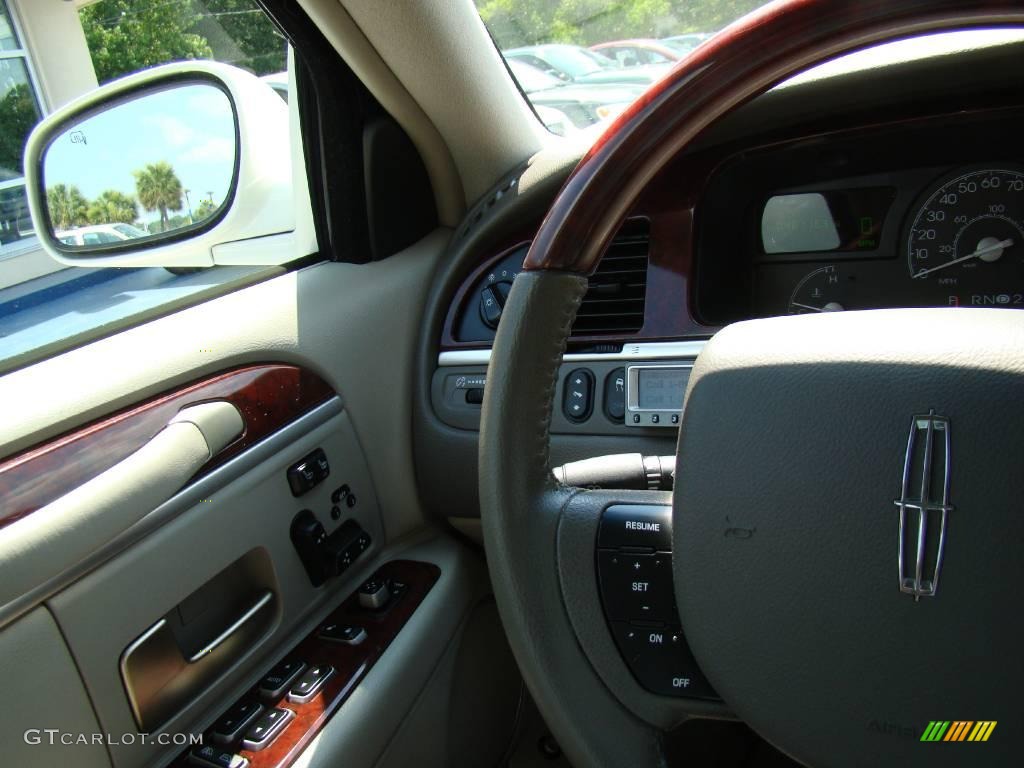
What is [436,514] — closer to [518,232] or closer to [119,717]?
[518,232]

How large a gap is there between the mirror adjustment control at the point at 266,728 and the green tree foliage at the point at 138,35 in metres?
1.15

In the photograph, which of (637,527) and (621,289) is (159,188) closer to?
(621,289)

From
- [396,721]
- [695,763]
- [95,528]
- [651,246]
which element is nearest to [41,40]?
[95,528]

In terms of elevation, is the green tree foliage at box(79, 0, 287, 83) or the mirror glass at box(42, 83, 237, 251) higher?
the green tree foliage at box(79, 0, 287, 83)

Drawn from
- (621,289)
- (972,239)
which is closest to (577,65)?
(621,289)

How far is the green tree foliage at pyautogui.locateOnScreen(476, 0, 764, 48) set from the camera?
158 centimetres

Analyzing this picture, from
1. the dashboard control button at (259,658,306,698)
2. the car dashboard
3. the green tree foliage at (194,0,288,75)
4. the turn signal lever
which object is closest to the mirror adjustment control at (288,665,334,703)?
the dashboard control button at (259,658,306,698)

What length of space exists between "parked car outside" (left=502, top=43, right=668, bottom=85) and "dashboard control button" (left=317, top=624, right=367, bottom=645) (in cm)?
121

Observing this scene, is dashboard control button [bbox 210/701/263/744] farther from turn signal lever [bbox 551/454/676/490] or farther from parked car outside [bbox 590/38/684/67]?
parked car outside [bbox 590/38/684/67]

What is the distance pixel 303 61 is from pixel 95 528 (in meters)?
1.07

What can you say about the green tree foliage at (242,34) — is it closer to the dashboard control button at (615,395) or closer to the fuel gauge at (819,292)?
the dashboard control button at (615,395)

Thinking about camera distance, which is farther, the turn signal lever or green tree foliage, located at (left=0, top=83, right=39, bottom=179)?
green tree foliage, located at (left=0, top=83, right=39, bottom=179)

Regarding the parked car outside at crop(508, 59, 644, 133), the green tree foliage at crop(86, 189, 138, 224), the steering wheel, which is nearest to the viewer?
the steering wheel

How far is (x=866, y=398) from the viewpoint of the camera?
32.9 inches
